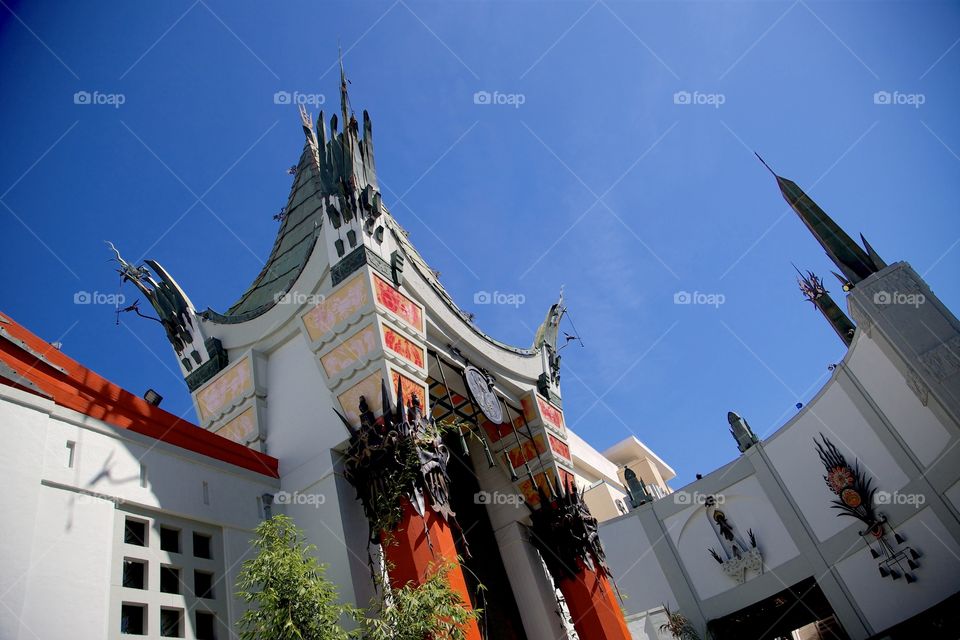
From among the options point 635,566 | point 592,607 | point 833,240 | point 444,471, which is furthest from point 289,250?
point 635,566

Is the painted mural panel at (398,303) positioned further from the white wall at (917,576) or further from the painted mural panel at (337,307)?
the white wall at (917,576)

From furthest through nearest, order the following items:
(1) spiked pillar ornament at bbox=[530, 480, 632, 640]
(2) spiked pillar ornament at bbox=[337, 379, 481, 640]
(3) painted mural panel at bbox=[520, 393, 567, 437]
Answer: (3) painted mural panel at bbox=[520, 393, 567, 437]
(1) spiked pillar ornament at bbox=[530, 480, 632, 640]
(2) spiked pillar ornament at bbox=[337, 379, 481, 640]

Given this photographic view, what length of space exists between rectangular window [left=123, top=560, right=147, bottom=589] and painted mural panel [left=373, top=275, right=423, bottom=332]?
6123 mm

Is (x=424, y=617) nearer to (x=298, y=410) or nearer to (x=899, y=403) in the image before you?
(x=298, y=410)

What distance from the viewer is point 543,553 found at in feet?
53.4

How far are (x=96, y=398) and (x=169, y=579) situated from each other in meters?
2.98

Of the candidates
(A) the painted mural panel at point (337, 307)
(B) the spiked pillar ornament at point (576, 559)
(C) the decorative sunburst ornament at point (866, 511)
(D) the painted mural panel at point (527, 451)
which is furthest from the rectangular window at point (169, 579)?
(C) the decorative sunburst ornament at point (866, 511)

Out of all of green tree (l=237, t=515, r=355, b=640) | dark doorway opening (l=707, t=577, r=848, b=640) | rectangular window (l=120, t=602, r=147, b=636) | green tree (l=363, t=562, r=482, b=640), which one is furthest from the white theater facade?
green tree (l=237, t=515, r=355, b=640)

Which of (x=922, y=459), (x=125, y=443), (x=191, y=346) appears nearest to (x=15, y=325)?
(x=125, y=443)

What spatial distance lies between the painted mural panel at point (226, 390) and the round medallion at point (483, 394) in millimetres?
5086

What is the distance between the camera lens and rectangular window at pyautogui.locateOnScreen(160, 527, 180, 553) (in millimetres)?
9883

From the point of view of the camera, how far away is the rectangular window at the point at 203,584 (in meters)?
9.81

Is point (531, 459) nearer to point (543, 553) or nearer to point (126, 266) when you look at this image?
point (543, 553)

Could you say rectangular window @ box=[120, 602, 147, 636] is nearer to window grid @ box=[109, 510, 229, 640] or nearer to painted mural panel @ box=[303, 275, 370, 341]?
window grid @ box=[109, 510, 229, 640]
